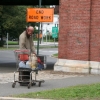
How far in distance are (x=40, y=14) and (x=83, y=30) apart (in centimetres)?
223

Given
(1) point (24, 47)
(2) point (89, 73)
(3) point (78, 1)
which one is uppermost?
(3) point (78, 1)

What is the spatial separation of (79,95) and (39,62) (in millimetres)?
2865

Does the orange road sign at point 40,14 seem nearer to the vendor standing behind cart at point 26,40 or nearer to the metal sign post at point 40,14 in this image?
the metal sign post at point 40,14

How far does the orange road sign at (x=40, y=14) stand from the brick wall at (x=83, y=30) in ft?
5.15

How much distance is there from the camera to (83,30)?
18.9 meters

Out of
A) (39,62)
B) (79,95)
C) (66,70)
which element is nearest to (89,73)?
(66,70)

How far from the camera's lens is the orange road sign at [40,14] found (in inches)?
699

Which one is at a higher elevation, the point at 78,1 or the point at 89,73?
the point at 78,1

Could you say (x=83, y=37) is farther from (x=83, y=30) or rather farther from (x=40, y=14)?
(x=40, y=14)

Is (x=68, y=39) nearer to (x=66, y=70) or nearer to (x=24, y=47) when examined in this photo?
(x=66, y=70)

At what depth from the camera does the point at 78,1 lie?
18922 millimetres

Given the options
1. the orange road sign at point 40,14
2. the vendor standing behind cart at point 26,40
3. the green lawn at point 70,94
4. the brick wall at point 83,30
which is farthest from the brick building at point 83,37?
the green lawn at point 70,94

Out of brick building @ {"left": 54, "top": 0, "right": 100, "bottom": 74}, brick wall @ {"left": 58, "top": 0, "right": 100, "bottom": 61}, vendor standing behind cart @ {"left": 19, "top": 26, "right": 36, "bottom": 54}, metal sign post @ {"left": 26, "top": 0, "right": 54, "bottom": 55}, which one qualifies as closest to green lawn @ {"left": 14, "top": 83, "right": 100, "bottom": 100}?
vendor standing behind cart @ {"left": 19, "top": 26, "right": 36, "bottom": 54}

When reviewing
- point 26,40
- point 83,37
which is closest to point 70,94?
point 26,40
